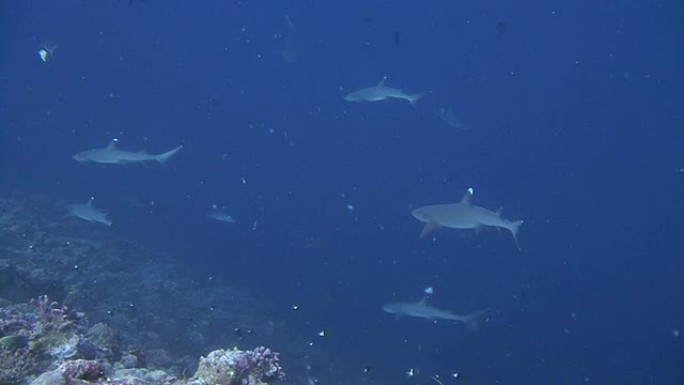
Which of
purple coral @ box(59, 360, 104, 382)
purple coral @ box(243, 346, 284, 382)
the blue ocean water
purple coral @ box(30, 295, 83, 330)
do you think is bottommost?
the blue ocean water

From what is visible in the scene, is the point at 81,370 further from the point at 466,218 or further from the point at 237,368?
the point at 466,218

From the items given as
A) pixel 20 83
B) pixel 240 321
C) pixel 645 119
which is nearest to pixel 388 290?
pixel 240 321

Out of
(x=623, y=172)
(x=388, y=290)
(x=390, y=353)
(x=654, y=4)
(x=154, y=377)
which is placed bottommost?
(x=623, y=172)

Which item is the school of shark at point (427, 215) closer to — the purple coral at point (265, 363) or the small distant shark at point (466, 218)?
the small distant shark at point (466, 218)

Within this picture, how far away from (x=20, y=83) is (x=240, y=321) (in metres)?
95.5

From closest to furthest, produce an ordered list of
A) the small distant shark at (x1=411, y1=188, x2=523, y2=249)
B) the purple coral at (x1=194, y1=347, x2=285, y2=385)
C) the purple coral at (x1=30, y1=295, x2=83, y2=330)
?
the purple coral at (x1=194, y1=347, x2=285, y2=385) < the purple coral at (x1=30, y1=295, x2=83, y2=330) < the small distant shark at (x1=411, y1=188, x2=523, y2=249)

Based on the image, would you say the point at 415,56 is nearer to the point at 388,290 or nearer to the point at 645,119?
the point at 645,119

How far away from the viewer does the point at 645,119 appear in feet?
433

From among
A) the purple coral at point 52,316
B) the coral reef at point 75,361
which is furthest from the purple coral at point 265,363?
the purple coral at point 52,316

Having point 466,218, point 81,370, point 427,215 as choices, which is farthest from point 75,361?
point 466,218

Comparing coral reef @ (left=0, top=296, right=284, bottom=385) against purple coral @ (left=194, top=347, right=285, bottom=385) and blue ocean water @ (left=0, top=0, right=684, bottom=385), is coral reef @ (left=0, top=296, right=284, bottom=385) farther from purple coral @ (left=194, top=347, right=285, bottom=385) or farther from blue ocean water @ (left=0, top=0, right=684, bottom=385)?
blue ocean water @ (left=0, top=0, right=684, bottom=385)

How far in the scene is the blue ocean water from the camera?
34438 millimetres

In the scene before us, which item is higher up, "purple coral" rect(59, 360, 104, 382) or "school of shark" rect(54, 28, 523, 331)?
"purple coral" rect(59, 360, 104, 382)

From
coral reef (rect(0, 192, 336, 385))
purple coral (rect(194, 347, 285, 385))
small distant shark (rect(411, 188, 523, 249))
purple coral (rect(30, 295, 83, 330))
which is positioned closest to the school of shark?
small distant shark (rect(411, 188, 523, 249))
